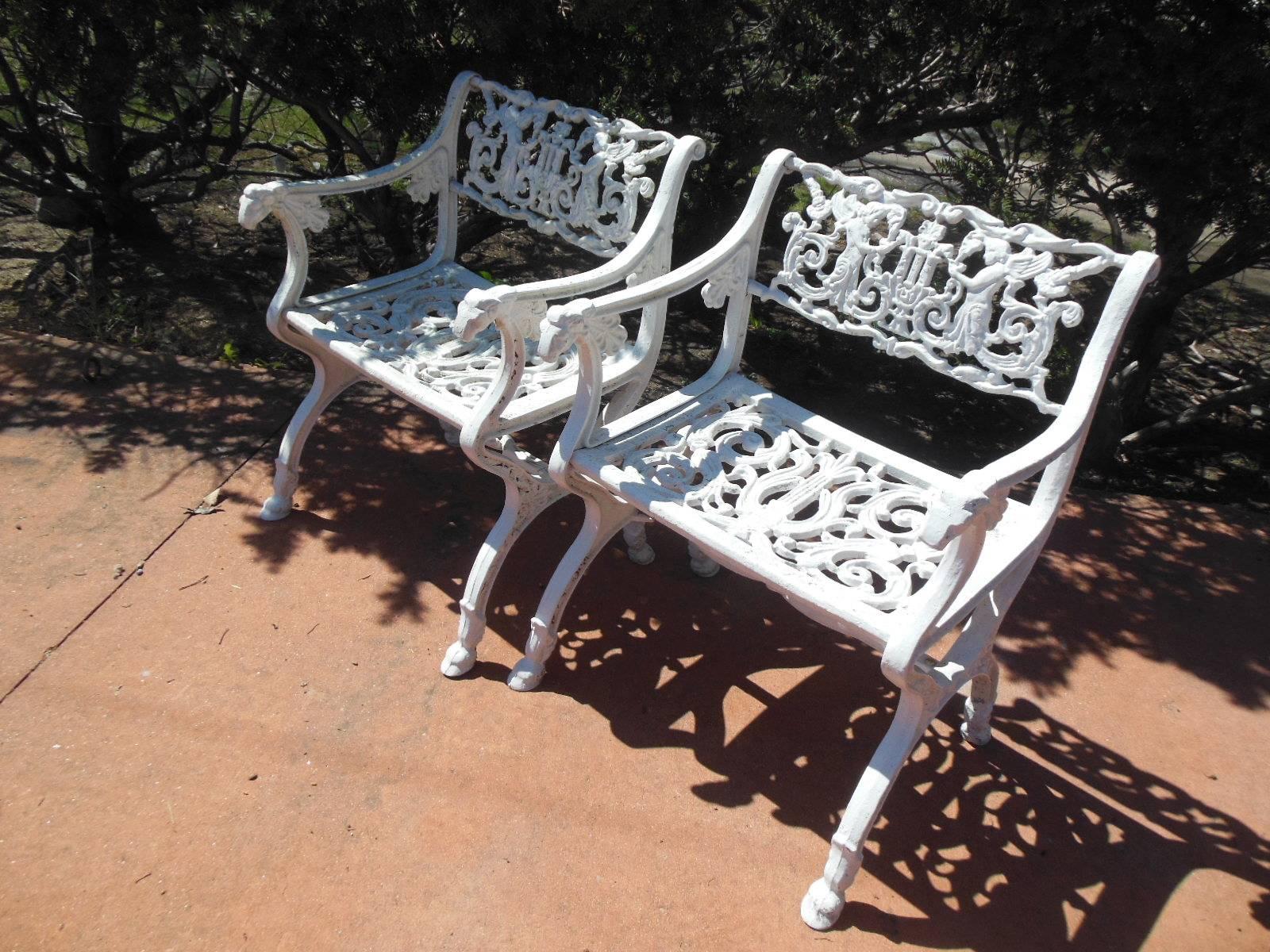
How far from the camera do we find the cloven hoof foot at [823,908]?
2109 mm

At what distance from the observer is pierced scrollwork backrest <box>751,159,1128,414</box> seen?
86.8 inches

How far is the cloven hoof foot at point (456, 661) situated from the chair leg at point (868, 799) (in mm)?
1097

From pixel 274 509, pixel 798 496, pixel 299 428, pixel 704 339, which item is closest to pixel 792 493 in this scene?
pixel 798 496

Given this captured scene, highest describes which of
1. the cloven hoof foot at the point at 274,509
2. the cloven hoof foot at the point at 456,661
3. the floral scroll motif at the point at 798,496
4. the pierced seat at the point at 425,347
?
the floral scroll motif at the point at 798,496

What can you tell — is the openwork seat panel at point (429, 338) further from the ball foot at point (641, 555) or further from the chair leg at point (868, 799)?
the chair leg at point (868, 799)

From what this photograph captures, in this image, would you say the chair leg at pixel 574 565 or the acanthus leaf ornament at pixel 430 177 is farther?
the acanthus leaf ornament at pixel 430 177

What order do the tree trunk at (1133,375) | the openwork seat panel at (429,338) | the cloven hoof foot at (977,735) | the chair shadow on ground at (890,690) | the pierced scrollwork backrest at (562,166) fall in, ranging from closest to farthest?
1. the chair shadow on ground at (890,690)
2. the cloven hoof foot at (977,735)
3. the openwork seat panel at (429,338)
4. the pierced scrollwork backrest at (562,166)
5. the tree trunk at (1133,375)

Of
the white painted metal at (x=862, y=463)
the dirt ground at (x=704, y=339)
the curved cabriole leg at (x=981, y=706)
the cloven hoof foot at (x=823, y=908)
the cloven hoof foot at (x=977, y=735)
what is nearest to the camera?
the white painted metal at (x=862, y=463)

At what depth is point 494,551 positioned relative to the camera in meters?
2.61

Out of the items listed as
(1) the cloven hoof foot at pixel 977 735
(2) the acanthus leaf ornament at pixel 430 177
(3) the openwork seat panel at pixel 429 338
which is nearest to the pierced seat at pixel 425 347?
(3) the openwork seat panel at pixel 429 338

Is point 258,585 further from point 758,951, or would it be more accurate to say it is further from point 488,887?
point 758,951

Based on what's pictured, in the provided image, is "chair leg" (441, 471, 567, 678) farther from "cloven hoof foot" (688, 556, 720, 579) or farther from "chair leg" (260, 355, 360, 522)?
"chair leg" (260, 355, 360, 522)

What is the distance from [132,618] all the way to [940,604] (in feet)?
7.20

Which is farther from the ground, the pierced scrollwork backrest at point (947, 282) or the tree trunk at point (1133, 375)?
the pierced scrollwork backrest at point (947, 282)
